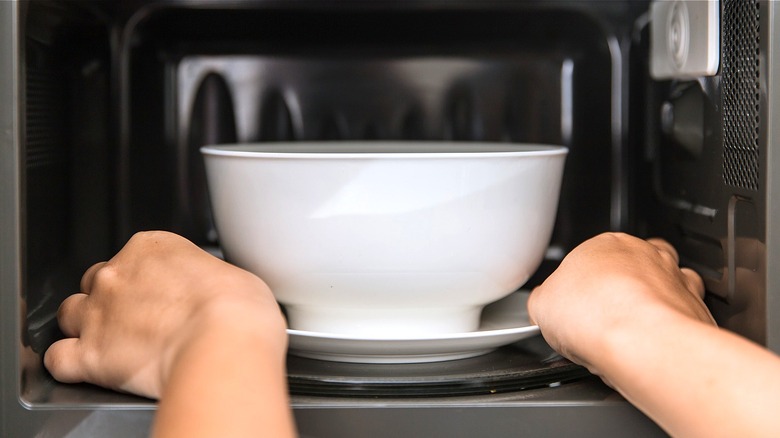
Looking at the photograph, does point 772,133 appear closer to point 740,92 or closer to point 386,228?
point 740,92

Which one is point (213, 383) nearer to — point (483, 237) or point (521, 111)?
point (483, 237)

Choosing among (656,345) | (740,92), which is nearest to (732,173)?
(740,92)

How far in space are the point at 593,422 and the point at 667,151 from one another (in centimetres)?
31

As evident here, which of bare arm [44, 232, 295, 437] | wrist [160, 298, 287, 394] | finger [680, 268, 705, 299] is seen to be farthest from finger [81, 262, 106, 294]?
finger [680, 268, 705, 299]

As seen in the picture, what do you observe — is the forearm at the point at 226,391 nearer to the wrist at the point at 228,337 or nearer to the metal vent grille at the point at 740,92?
the wrist at the point at 228,337

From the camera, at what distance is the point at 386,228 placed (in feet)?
1.85

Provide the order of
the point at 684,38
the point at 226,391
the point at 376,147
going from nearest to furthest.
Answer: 1. the point at 226,391
2. the point at 684,38
3. the point at 376,147

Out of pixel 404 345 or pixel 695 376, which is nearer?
pixel 695 376

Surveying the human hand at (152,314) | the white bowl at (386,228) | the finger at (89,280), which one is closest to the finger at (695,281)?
the white bowl at (386,228)

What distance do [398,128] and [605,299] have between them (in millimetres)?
400

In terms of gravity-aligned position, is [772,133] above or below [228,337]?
above

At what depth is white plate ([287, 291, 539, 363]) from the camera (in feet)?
1.88

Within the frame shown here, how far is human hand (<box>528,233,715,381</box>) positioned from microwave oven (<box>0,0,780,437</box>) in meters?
0.04

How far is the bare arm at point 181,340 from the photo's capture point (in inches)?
17.6
